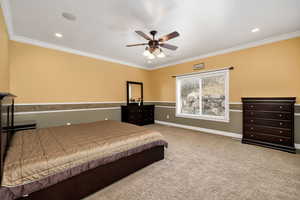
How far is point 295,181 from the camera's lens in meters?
1.77

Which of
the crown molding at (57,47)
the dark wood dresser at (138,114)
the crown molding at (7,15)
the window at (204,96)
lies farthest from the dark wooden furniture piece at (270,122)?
the crown molding at (7,15)

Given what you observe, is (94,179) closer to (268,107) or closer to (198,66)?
(268,107)

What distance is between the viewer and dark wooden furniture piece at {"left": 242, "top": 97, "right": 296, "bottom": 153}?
8.84ft

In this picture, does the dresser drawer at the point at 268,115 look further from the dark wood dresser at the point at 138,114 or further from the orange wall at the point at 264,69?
the dark wood dresser at the point at 138,114

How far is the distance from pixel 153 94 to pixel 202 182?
15.2 ft

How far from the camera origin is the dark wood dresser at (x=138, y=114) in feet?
Result: 15.9

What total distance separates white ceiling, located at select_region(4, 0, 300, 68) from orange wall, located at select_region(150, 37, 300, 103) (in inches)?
14.0

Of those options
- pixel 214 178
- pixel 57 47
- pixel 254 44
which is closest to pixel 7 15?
pixel 57 47

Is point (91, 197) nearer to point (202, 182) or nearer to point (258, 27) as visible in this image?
point (202, 182)

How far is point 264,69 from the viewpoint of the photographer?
321 cm

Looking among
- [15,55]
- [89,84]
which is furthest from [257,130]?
[15,55]

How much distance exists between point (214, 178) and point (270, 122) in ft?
7.53

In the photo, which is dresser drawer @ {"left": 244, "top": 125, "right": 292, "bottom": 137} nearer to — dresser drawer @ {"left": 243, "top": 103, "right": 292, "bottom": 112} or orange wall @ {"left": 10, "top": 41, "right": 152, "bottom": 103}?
dresser drawer @ {"left": 243, "top": 103, "right": 292, "bottom": 112}

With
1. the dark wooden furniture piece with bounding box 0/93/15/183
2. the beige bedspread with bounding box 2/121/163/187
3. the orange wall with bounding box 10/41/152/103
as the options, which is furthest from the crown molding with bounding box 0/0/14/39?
the beige bedspread with bounding box 2/121/163/187
